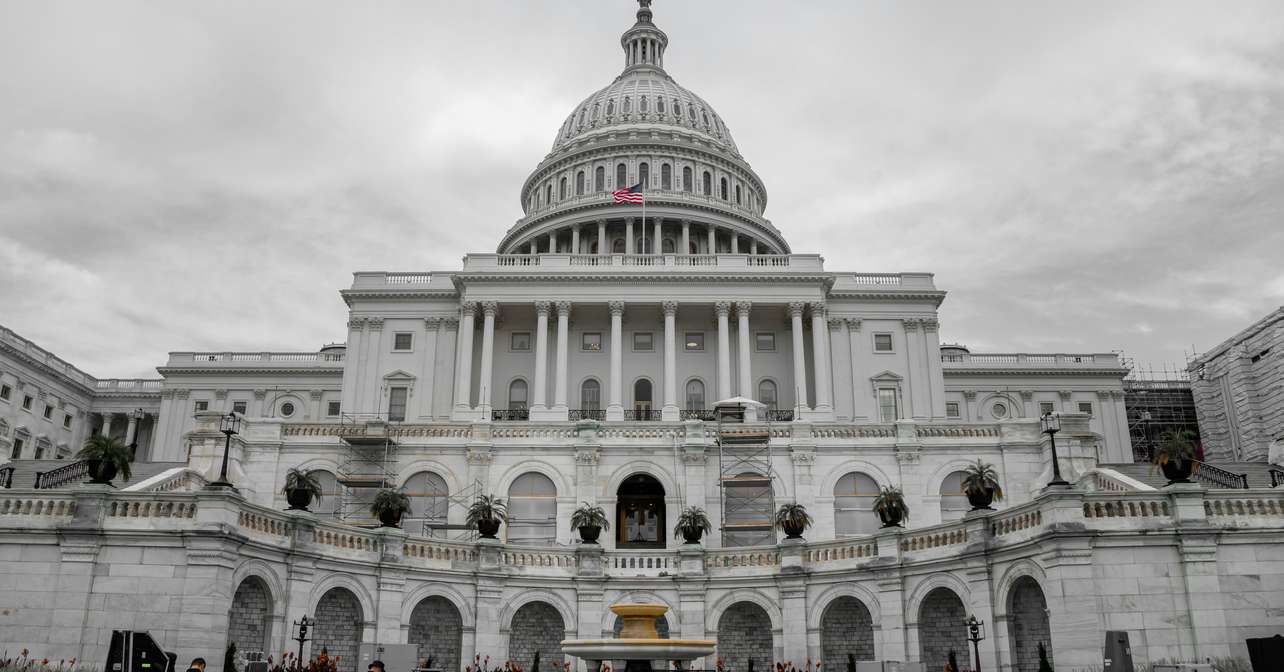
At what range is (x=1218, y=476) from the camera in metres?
43.8

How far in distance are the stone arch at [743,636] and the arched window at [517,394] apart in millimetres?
43192

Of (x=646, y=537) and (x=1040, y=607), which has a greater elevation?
(x=646, y=537)

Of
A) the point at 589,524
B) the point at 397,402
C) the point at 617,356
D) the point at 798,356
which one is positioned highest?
the point at 798,356

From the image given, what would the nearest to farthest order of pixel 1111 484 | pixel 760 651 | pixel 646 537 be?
1. pixel 760 651
2. pixel 1111 484
3. pixel 646 537

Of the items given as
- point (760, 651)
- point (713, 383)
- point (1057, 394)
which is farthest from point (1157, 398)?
point (760, 651)

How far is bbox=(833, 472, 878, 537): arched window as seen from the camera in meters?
49.2

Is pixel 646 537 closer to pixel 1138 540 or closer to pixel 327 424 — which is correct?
pixel 327 424

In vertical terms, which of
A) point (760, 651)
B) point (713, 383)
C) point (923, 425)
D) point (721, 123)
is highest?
point (721, 123)

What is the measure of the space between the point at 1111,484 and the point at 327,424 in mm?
37129

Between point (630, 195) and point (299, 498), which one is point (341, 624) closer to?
point (299, 498)

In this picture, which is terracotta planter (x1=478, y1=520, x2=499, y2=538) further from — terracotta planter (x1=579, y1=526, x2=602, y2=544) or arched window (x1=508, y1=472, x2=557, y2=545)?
arched window (x1=508, y1=472, x2=557, y2=545)

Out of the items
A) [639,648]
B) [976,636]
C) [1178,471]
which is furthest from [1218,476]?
[639,648]

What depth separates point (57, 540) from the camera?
27156mm

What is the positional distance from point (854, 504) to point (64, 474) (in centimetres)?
3705
